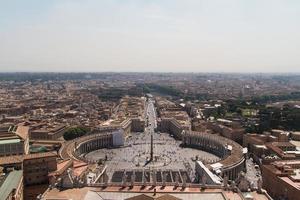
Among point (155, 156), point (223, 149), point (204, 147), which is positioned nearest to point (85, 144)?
point (155, 156)

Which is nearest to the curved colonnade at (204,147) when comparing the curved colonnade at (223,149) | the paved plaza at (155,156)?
the curved colonnade at (223,149)

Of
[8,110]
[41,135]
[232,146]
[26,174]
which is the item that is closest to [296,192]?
[232,146]

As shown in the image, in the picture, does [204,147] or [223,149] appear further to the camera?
[204,147]

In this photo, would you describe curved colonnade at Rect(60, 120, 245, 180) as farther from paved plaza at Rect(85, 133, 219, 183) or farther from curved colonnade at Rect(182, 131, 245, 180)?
paved plaza at Rect(85, 133, 219, 183)

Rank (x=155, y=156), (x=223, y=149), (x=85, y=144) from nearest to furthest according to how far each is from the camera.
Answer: (x=155, y=156) < (x=223, y=149) < (x=85, y=144)

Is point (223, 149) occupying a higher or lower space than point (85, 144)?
higher

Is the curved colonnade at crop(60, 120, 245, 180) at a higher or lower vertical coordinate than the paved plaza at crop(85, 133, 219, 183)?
higher

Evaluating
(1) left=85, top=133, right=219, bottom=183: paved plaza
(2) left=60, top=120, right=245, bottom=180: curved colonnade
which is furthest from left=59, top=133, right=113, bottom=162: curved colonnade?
(1) left=85, top=133, right=219, bottom=183: paved plaza

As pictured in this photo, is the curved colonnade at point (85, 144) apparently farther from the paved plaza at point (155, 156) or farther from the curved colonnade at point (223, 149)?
the curved colonnade at point (223, 149)

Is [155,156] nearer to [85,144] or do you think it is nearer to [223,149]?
[223,149]

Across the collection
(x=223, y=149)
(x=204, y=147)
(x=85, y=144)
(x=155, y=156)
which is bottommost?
(x=204, y=147)

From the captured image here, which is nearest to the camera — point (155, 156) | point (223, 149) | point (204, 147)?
point (155, 156)
